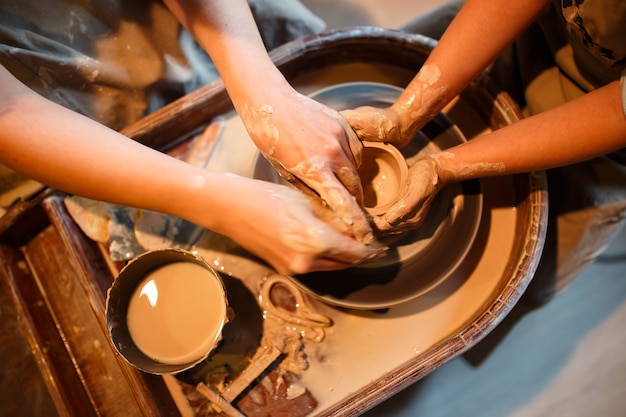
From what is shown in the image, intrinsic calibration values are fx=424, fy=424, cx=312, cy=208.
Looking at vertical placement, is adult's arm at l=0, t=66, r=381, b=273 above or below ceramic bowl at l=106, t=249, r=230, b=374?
above

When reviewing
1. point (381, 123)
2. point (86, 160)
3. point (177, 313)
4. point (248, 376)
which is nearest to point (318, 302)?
point (248, 376)

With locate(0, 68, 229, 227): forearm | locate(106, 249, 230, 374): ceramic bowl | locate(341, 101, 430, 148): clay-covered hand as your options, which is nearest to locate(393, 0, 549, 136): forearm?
locate(341, 101, 430, 148): clay-covered hand

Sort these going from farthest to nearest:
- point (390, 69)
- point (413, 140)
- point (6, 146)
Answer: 1. point (390, 69)
2. point (413, 140)
3. point (6, 146)

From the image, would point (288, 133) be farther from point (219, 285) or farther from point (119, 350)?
point (119, 350)

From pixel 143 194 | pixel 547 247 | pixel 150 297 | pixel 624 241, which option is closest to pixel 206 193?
pixel 143 194

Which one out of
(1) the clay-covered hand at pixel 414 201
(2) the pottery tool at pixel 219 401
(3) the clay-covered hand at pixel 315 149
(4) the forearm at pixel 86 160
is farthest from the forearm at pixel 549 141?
(2) the pottery tool at pixel 219 401

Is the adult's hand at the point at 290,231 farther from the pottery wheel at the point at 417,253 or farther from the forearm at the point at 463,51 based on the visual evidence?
the forearm at the point at 463,51

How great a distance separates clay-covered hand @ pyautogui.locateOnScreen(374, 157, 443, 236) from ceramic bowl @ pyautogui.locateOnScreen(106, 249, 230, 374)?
1.39 ft

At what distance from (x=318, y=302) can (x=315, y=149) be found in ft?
1.40

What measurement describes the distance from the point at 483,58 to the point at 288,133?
52 centimetres

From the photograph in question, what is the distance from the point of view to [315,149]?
933mm

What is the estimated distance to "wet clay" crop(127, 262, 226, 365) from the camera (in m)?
1.03

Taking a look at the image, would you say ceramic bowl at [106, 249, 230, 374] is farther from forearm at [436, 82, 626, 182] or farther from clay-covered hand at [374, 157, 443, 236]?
forearm at [436, 82, 626, 182]

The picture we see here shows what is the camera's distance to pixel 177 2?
1102 mm
